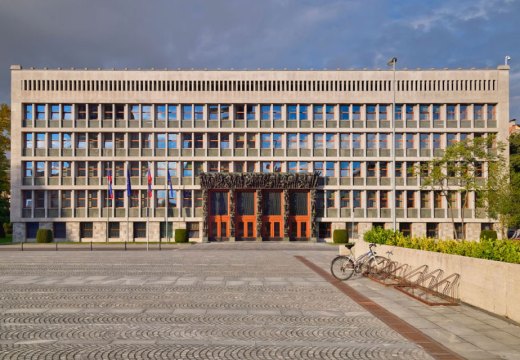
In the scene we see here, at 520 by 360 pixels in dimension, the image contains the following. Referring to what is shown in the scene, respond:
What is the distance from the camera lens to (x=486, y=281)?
13094mm

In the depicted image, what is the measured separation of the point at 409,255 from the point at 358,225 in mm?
42064

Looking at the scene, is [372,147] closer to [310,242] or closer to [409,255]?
[310,242]

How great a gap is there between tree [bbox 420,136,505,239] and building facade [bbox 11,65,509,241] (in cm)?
122

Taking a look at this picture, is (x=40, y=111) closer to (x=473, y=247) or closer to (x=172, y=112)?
→ (x=172, y=112)

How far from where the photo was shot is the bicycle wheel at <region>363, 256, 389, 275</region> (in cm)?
2083

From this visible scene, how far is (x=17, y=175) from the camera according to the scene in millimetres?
59844

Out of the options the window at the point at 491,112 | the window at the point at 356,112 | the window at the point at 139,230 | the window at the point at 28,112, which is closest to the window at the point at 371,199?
the window at the point at 356,112

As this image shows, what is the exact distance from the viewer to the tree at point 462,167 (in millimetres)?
52562

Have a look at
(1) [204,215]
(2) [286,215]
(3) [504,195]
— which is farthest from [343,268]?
(1) [204,215]

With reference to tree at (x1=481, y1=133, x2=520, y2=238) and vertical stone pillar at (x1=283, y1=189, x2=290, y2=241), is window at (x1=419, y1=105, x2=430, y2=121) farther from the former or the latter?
vertical stone pillar at (x1=283, y1=189, x2=290, y2=241)

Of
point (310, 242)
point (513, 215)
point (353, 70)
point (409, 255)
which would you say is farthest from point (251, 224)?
point (409, 255)

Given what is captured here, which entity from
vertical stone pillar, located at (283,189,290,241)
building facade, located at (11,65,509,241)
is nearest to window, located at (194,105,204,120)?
building facade, located at (11,65,509,241)

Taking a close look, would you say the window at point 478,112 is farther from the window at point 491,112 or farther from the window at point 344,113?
the window at point 344,113

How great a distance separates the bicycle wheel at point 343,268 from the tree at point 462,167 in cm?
3442
